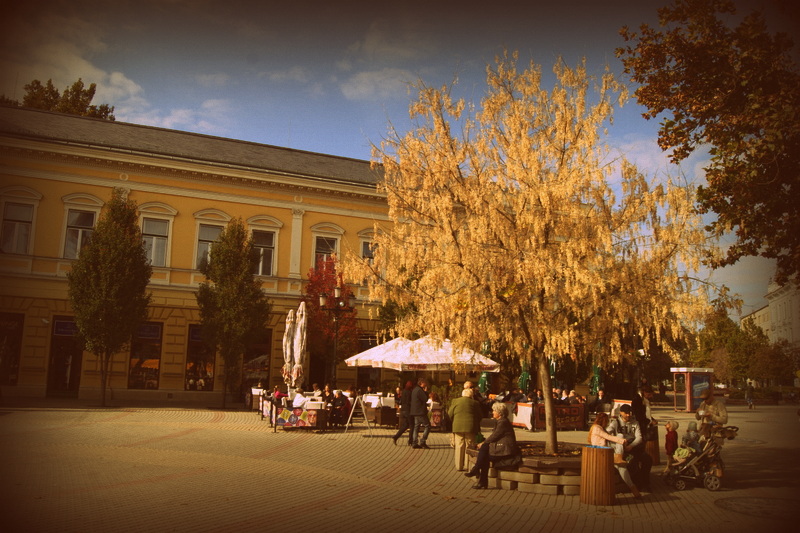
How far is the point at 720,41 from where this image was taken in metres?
9.28

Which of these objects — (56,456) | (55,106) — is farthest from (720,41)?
(55,106)

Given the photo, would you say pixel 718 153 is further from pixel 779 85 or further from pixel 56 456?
pixel 56 456

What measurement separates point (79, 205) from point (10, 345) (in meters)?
6.63

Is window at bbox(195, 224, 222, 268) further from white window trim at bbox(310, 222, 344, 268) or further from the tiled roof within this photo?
white window trim at bbox(310, 222, 344, 268)

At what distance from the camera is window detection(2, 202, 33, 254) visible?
27312 mm

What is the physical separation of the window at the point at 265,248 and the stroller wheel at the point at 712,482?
24.0 m

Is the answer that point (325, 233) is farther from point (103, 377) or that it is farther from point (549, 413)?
point (549, 413)

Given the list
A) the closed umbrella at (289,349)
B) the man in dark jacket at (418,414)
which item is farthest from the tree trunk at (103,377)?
the man in dark jacket at (418,414)

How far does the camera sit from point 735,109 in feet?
31.1

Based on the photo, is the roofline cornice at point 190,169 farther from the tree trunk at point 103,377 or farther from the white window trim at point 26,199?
the tree trunk at point 103,377

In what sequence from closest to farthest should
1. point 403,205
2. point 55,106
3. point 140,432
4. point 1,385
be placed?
point 403,205
point 140,432
point 1,385
point 55,106

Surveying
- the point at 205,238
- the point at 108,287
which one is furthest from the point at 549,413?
the point at 205,238

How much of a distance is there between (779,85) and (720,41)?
1.09 metres

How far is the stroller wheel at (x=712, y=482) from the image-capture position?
10.7m
